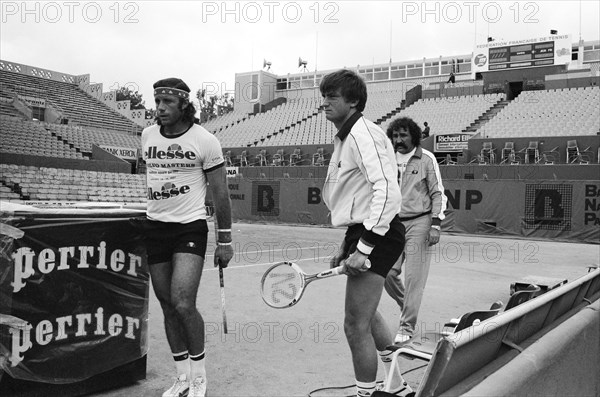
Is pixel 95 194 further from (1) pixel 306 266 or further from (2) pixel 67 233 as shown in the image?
(2) pixel 67 233

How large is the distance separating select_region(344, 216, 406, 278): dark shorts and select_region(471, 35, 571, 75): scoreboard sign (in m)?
38.4

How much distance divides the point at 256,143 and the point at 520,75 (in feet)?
60.0

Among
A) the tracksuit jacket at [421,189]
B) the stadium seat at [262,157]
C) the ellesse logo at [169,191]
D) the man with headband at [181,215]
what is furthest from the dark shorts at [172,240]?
the stadium seat at [262,157]

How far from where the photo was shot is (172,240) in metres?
A: 3.45

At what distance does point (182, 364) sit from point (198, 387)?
0.76ft

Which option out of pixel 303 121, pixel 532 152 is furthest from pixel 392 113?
pixel 532 152

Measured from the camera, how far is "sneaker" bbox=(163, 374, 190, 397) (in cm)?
338

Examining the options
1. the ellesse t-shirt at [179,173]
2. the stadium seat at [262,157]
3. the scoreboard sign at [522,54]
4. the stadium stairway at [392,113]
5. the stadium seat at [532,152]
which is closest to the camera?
the ellesse t-shirt at [179,173]

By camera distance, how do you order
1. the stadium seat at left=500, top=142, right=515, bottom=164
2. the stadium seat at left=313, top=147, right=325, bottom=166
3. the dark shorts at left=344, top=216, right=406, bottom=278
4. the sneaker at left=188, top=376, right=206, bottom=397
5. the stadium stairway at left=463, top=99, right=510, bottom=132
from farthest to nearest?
the stadium stairway at left=463, top=99, right=510, bottom=132 < the stadium seat at left=313, top=147, right=325, bottom=166 < the stadium seat at left=500, top=142, right=515, bottom=164 < the sneaker at left=188, top=376, right=206, bottom=397 < the dark shorts at left=344, top=216, right=406, bottom=278

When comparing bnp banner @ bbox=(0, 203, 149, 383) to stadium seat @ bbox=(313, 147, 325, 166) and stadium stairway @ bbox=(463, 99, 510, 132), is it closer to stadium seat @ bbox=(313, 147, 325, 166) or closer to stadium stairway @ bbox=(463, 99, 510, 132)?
stadium seat @ bbox=(313, 147, 325, 166)

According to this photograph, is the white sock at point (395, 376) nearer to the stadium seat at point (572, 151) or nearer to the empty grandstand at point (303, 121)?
the empty grandstand at point (303, 121)

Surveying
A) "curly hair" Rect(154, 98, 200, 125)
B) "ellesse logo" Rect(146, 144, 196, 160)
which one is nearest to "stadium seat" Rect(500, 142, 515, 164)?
"curly hair" Rect(154, 98, 200, 125)

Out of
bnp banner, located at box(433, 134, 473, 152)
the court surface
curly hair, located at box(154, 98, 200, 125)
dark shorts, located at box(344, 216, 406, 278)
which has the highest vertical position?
bnp banner, located at box(433, 134, 473, 152)

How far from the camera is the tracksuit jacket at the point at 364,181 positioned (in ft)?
9.18
